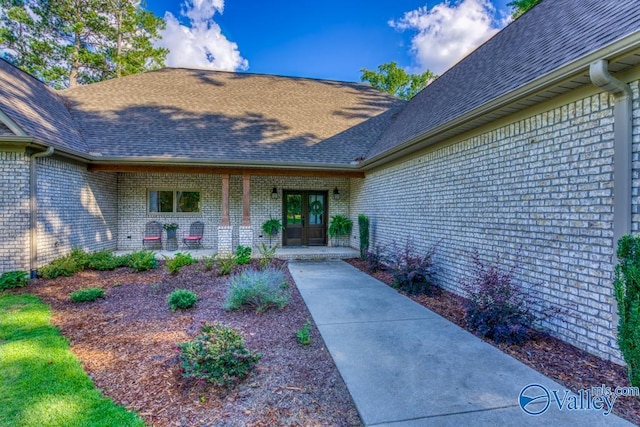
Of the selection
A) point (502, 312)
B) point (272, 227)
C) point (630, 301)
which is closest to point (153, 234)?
point (272, 227)

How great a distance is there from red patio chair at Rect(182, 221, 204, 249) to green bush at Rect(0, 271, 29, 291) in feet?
15.4

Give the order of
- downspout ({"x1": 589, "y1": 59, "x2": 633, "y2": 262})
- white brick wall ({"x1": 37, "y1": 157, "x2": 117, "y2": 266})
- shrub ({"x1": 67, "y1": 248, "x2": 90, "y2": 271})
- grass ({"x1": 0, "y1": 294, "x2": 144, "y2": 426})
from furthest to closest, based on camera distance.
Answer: shrub ({"x1": 67, "y1": 248, "x2": 90, "y2": 271}) → white brick wall ({"x1": 37, "y1": 157, "x2": 117, "y2": 266}) → downspout ({"x1": 589, "y1": 59, "x2": 633, "y2": 262}) → grass ({"x1": 0, "y1": 294, "x2": 144, "y2": 426})

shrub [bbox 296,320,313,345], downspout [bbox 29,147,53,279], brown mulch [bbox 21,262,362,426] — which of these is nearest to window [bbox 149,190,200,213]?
downspout [bbox 29,147,53,279]

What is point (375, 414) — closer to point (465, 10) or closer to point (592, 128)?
point (592, 128)

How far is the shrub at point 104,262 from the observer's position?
24.6ft

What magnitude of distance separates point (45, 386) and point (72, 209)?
22.8ft

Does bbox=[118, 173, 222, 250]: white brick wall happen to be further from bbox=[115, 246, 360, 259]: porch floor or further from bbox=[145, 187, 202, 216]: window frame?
bbox=[115, 246, 360, 259]: porch floor

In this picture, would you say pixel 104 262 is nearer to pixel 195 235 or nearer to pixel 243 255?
pixel 243 255

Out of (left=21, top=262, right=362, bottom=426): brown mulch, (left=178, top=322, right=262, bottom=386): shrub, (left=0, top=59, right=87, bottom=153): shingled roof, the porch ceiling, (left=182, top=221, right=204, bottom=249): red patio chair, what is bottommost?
(left=21, top=262, right=362, bottom=426): brown mulch

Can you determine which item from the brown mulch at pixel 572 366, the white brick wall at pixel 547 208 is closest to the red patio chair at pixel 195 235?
the white brick wall at pixel 547 208

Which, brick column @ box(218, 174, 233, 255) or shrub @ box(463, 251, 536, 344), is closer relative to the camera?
shrub @ box(463, 251, 536, 344)

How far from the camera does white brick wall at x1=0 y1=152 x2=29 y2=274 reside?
641 centimetres

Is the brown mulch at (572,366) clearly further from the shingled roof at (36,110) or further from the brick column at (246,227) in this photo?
the shingled roof at (36,110)

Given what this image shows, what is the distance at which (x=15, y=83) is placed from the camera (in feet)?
26.5
